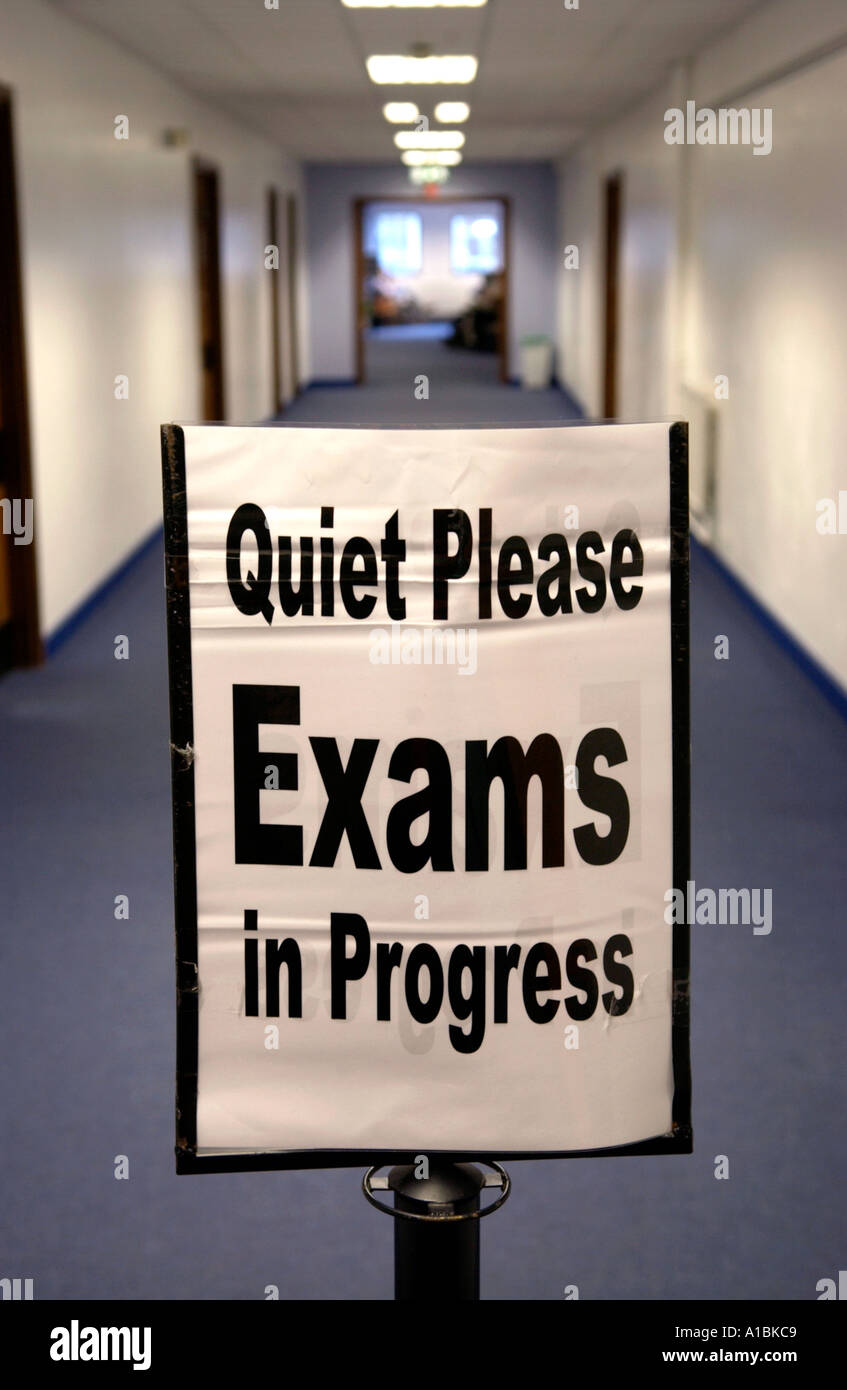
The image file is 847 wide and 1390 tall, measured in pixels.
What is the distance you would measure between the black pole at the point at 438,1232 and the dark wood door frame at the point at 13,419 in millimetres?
4893

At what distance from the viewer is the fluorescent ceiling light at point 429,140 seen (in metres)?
12.9

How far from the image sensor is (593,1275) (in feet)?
7.85

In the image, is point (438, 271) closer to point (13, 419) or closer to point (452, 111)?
A: point (452, 111)

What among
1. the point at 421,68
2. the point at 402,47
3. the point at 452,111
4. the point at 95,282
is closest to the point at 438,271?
the point at 452,111

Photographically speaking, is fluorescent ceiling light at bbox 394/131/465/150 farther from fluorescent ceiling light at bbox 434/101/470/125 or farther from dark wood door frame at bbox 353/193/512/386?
dark wood door frame at bbox 353/193/512/386

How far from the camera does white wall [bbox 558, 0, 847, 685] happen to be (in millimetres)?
5535

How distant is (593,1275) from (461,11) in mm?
5693

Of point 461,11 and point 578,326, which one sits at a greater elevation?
point 461,11

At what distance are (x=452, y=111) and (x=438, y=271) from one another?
19.2m

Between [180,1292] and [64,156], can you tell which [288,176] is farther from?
[180,1292]

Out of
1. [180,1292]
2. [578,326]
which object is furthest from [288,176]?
[180,1292]

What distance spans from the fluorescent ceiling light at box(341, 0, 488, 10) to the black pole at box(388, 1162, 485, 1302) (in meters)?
5.78

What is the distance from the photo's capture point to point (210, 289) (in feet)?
34.4

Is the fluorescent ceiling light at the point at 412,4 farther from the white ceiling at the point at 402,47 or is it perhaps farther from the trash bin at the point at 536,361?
the trash bin at the point at 536,361
